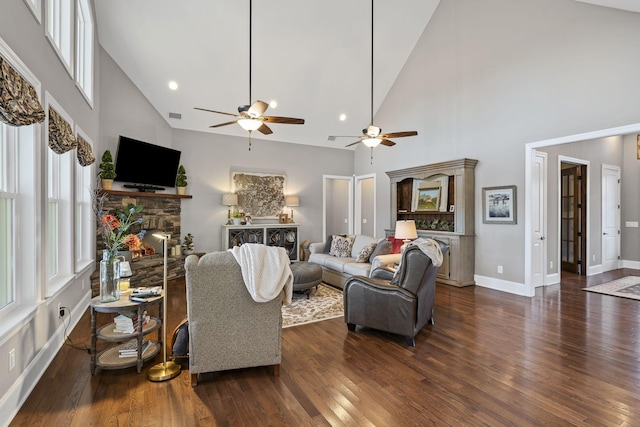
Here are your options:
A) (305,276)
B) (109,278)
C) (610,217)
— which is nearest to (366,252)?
(305,276)

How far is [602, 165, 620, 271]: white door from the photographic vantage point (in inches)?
283

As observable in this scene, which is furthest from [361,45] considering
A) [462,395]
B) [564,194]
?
[462,395]

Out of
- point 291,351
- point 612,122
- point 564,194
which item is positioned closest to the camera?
point 291,351

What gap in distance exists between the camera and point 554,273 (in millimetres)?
6125

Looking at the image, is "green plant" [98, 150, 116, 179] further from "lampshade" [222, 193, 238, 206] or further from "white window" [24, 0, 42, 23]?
"white window" [24, 0, 42, 23]

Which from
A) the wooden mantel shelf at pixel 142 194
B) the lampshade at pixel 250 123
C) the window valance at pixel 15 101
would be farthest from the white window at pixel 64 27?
the wooden mantel shelf at pixel 142 194

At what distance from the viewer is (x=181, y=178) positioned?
6.73m

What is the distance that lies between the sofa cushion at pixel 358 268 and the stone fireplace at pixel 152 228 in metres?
3.40

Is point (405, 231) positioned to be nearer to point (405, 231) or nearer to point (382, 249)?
point (405, 231)

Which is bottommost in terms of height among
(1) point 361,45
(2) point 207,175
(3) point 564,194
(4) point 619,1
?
(3) point 564,194

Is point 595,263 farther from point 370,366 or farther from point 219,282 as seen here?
point 219,282

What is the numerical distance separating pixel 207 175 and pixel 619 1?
7.00 meters

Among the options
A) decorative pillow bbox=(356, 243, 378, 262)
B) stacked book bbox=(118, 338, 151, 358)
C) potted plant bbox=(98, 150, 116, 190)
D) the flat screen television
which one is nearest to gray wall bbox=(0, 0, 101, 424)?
stacked book bbox=(118, 338, 151, 358)

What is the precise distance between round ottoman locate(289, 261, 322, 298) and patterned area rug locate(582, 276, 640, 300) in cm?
462
